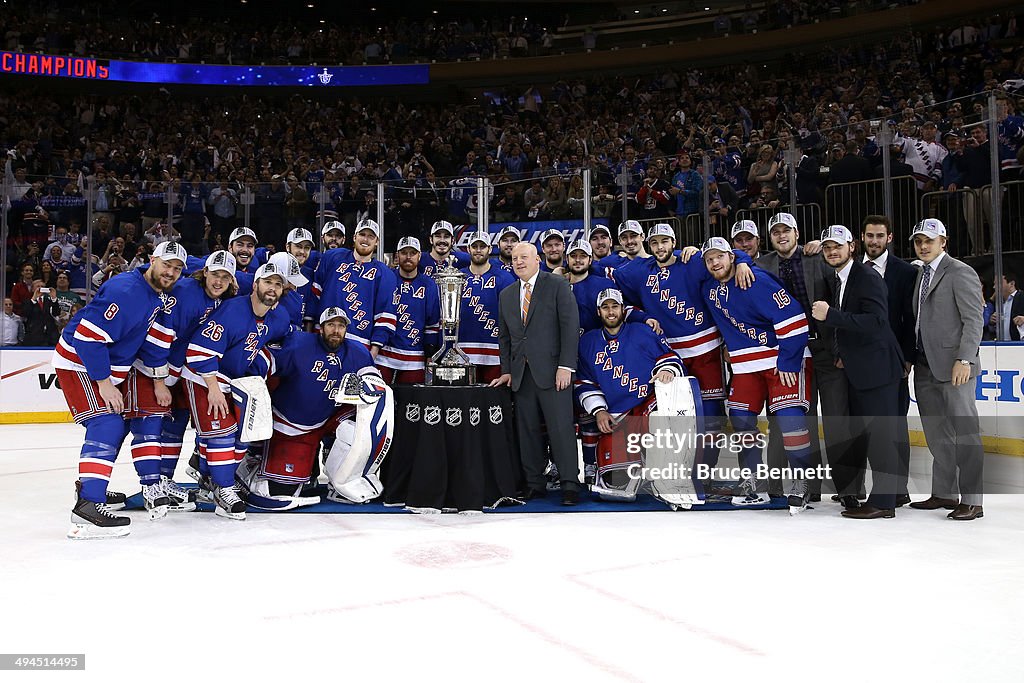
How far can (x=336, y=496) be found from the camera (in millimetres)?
5500

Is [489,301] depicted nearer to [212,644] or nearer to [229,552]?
[229,552]

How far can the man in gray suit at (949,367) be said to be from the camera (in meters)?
4.84

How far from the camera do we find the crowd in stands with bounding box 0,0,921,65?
64.6ft

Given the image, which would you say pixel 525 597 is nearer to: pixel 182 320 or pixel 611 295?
pixel 611 295

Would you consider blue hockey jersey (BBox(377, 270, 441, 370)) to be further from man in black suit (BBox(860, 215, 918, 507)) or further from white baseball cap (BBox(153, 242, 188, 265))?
man in black suit (BBox(860, 215, 918, 507))

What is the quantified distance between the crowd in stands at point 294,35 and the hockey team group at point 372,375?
1505cm

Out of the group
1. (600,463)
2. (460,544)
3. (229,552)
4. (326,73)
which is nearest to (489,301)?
(600,463)

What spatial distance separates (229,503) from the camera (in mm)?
4934

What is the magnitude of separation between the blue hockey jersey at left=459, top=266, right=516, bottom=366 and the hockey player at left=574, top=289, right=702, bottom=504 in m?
0.93

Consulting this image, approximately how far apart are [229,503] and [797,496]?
3.22 m

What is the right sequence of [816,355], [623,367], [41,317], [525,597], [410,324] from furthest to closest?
[41,317], [410,324], [623,367], [816,355], [525,597]

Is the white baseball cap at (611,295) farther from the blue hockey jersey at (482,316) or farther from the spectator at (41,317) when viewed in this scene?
the spectator at (41,317)

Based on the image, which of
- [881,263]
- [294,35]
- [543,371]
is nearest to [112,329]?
[543,371]

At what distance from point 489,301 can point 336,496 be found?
172 centimetres
